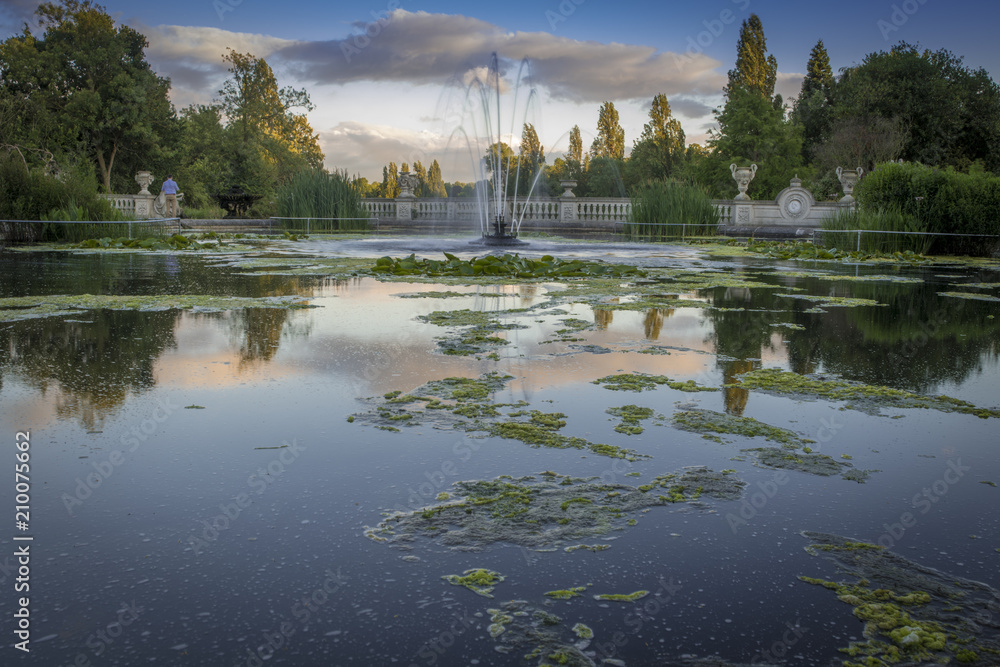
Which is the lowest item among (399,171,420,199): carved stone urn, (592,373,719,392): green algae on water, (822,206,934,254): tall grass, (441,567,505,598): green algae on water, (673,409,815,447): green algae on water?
(441,567,505,598): green algae on water

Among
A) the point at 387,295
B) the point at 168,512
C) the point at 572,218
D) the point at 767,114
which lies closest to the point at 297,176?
the point at 572,218

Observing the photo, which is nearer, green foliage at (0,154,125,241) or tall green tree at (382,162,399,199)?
green foliage at (0,154,125,241)

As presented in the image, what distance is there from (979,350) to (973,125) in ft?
154

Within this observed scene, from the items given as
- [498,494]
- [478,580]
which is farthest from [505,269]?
[478,580]

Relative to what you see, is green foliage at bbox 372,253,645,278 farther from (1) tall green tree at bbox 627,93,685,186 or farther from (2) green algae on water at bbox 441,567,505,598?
(1) tall green tree at bbox 627,93,685,186

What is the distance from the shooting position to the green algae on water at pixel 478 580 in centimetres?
210

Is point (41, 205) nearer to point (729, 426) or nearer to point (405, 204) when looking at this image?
point (405, 204)

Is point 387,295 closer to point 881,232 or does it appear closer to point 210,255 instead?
point 210,255

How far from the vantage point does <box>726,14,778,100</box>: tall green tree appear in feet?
197

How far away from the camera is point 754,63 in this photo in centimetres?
6016

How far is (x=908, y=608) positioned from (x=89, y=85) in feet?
182

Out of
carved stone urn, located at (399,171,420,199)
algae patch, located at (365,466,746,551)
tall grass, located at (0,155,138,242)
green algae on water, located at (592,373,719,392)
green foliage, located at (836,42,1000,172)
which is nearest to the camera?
algae patch, located at (365,466,746,551)

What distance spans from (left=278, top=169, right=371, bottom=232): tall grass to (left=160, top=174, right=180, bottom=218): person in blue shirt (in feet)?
13.1

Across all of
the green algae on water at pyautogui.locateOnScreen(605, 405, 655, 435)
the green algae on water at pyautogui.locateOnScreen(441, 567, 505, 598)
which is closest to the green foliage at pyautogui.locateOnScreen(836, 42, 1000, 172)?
the green algae on water at pyautogui.locateOnScreen(605, 405, 655, 435)
